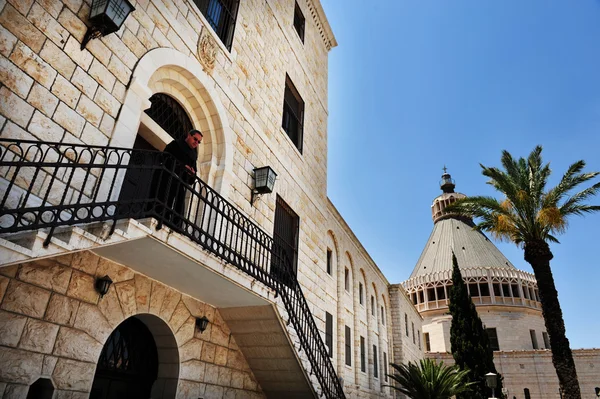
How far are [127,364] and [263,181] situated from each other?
429 cm

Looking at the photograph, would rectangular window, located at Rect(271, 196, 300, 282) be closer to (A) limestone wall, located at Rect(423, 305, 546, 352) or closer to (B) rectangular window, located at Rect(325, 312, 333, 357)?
(B) rectangular window, located at Rect(325, 312, 333, 357)

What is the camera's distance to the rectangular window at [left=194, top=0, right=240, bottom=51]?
8.49 metres

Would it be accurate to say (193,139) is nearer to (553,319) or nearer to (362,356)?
(553,319)

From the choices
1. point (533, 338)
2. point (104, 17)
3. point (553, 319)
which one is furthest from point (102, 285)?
point (533, 338)

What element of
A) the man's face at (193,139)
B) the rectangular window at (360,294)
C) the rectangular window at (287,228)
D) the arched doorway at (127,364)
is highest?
the rectangular window at (360,294)

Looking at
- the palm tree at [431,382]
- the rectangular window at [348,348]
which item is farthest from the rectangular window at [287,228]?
the rectangular window at [348,348]

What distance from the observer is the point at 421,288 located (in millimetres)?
49812

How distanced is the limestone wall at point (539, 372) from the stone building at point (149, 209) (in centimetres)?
3348

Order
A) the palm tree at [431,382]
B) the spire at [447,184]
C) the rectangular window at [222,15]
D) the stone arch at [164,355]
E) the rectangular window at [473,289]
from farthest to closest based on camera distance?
Answer: the spire at [447,184], the rectangular window at [473,289], the palm tree at [431,382], the rectangular window at [222,15], the stone arch at [164,355]

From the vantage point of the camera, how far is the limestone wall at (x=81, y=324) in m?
4.13

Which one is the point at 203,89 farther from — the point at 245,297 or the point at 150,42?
the point at 245,297

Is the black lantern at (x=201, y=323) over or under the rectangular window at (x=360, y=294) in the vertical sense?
under

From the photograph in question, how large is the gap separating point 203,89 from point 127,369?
16.4 ft

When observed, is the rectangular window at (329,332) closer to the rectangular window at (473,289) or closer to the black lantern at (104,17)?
the black lantern at (104,17)
